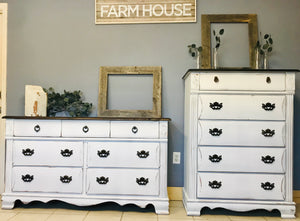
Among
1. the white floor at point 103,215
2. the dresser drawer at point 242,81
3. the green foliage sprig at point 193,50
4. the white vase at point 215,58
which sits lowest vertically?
the white floor at point 103,215

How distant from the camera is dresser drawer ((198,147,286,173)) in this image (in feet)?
5.86

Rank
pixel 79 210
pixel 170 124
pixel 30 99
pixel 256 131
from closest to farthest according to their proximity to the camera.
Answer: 1. pixel 256 131
2. pixel 79 210
3. pixel 30 99
4. pixel 170 124

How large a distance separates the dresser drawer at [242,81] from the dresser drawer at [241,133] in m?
0.29

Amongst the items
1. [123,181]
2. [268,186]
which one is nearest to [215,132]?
[268,186]

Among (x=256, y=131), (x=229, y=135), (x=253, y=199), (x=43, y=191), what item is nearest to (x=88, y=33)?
(x=43, y=191)

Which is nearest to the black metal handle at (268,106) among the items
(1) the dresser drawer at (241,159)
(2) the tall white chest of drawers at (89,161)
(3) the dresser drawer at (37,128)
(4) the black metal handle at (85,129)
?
(1) the dresser drawer at (241,159)

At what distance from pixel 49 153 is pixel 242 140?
169cm

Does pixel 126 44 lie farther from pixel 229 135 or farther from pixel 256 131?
pixel 256 131

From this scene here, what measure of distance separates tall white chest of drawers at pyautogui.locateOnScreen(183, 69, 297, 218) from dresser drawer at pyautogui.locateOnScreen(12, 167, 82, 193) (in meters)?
1.02

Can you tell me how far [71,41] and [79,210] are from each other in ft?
5.72

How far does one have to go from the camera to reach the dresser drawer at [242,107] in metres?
1.79

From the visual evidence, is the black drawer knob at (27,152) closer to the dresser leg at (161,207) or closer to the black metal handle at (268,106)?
the dresser leg at (161,207)

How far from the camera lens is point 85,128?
1.86 m

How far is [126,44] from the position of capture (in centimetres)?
231
